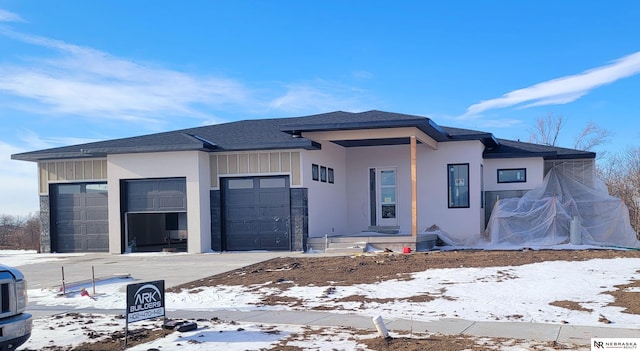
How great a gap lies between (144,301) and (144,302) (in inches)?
0.6

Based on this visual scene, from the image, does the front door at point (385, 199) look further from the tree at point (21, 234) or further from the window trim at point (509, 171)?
the tree at point (21, 234)

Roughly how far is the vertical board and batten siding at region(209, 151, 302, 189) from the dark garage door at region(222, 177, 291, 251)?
278mm

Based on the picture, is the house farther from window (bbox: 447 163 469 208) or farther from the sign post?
the sign post

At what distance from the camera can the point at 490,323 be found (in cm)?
892

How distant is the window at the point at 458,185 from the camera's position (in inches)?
904

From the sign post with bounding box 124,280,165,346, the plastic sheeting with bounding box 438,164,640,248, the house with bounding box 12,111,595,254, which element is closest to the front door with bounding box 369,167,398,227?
the house with bounding box 12,111,595,254

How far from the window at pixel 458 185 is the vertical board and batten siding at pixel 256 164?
5.98 metres

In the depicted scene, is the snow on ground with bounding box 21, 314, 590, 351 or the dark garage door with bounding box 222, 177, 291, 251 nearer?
the snow on ground with bounding box 21, 314, 590, 351

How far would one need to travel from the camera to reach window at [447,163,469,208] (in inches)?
904

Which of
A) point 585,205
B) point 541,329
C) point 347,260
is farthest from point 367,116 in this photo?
Answer: point 541,329

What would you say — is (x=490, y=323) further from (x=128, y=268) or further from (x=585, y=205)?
(x=585, y=205)

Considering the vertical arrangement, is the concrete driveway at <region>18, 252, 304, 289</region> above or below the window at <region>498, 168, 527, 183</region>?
below

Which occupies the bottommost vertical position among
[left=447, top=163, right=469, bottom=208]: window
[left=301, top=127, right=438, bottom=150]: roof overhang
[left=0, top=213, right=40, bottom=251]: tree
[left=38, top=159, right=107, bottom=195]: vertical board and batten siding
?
[left=0, top=213, right=40, bottom=251]: tree

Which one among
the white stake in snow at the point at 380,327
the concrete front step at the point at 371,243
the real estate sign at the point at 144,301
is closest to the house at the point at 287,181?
the concrete front step at the point at 371,243
